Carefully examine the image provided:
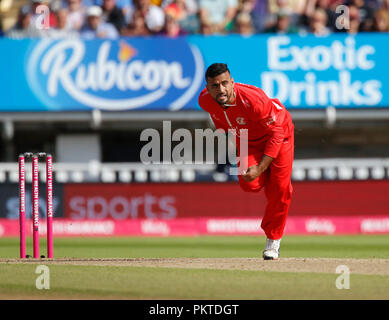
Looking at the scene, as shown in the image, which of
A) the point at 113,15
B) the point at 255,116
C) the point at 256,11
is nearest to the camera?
the point at 255,116

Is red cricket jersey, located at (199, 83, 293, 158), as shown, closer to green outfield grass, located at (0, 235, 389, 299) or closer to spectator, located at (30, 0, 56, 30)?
green outfield grass, located at (0, 235, 389, 299)

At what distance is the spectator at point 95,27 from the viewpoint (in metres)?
15.1

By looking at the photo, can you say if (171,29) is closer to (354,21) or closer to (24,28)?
(24,28)

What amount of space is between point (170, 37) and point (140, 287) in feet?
29.2

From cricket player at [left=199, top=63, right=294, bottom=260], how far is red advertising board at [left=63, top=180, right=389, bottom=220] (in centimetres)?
638

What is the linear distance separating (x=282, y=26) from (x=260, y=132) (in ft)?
25.2

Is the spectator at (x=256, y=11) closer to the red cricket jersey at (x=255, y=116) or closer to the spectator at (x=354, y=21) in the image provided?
the spectator at (x=354, y=21)

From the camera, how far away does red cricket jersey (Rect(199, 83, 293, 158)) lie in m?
7.59

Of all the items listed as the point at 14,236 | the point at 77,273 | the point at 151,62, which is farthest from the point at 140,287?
the point at 151,62

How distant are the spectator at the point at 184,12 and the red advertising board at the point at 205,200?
2917 mm

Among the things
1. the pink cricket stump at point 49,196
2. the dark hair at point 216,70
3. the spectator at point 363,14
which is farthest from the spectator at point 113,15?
the dark hair at point 216,70

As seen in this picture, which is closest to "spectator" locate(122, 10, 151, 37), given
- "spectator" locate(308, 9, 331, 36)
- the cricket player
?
"spectator" locate(308, 9, 331, 36)

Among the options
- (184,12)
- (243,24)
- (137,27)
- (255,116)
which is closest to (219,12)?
(184,12)

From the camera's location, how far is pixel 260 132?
25.7 feet
